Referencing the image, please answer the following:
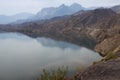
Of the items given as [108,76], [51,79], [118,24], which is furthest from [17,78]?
[118,24]

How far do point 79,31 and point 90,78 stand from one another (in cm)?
17991

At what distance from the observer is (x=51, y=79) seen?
714 inches

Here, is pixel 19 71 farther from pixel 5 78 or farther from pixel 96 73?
pixel 96 73

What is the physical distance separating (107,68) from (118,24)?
6415 inches

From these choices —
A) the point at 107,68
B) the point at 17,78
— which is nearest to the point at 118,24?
the point at 17,78

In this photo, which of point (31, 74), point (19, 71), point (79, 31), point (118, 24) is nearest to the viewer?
point (31, 74)

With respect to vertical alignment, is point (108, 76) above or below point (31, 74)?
above

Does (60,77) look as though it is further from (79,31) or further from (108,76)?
(79,31)

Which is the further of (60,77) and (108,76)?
(60,77)

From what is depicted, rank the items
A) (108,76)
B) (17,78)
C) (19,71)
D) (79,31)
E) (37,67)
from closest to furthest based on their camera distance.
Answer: (108,76)
(17,78)
(19,71)
(37,67)
(79,31)

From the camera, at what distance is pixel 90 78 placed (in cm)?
1705

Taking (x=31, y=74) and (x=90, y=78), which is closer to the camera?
(x=90, y=78)

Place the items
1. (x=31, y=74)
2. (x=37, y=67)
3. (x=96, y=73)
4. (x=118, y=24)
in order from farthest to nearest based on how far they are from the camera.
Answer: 1. (x=118, y=24)
2. (x=37, y=67)
3. (x=31, y=74)
4. (x=96, y=73)

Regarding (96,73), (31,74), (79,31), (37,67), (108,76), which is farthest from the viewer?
(79,31)
